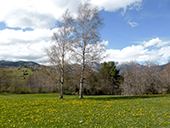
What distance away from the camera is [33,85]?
7919 centimetres

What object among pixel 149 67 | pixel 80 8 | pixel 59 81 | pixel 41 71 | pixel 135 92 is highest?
pixel 80 8

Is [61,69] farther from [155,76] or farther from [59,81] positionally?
[155,76]

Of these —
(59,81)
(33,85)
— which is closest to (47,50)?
(59,81)

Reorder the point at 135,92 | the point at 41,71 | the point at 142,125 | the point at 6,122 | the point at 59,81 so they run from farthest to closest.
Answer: the point at 135,92
the point at 59,81
the point at 41,71
the point at 6,122
the point at 142,125

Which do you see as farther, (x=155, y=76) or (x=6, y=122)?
(x=155, y=76)

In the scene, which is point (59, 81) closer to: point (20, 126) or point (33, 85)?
point (20, 126)

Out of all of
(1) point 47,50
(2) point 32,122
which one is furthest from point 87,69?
(2) point 32,122

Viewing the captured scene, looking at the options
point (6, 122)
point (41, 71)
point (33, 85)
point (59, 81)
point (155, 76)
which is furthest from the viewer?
point (33, 85)

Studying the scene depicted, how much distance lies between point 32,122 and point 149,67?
46.9 metres

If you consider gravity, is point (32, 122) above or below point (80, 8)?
below

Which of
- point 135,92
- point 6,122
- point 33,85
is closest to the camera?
point 6,122

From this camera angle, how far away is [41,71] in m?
22.1

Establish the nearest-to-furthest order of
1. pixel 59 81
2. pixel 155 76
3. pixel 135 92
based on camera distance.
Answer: pixel 59 81
pixel 155 76
pixel 135 92

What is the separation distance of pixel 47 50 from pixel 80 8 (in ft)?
34.1
